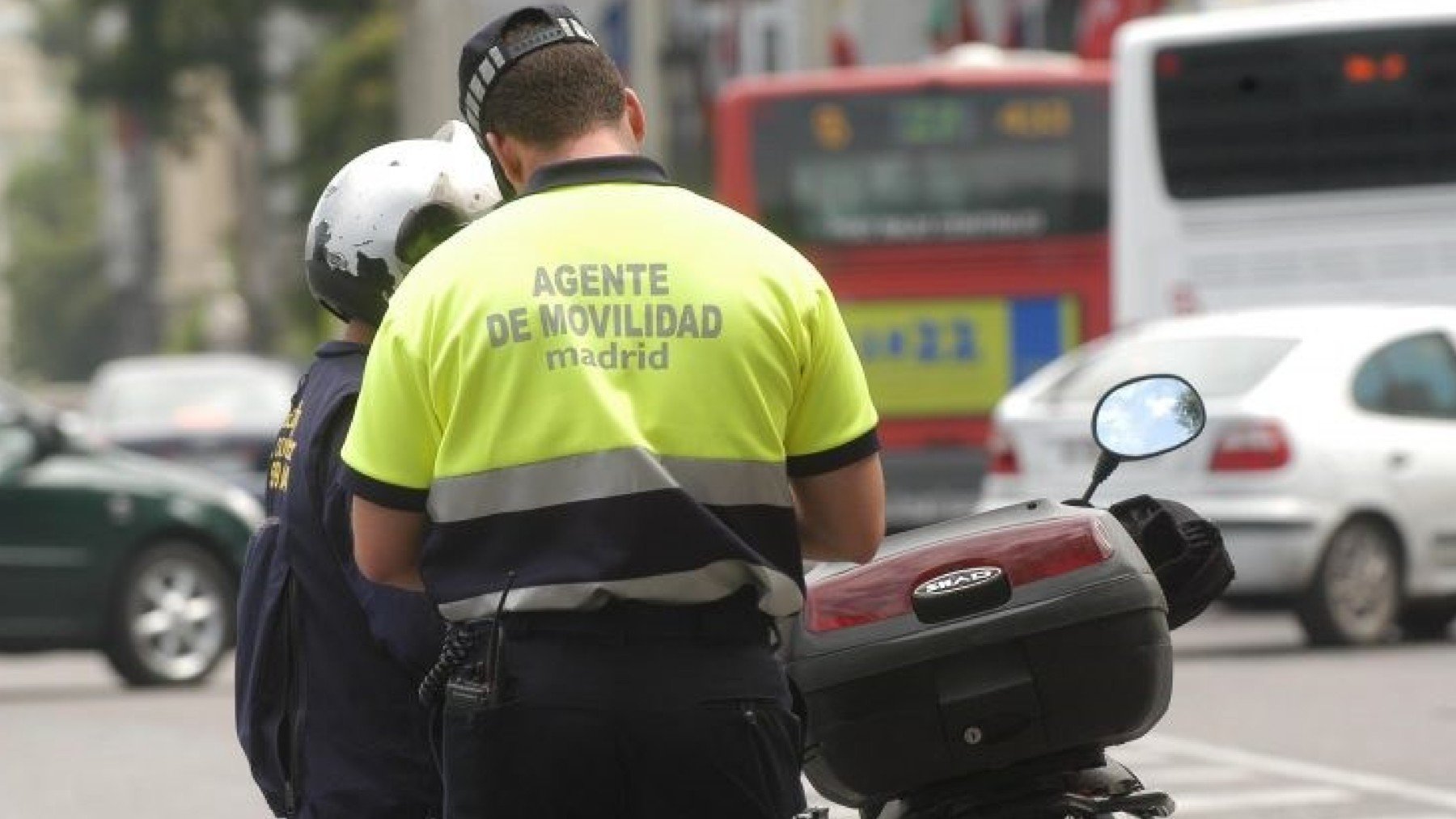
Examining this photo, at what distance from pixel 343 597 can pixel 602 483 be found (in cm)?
80

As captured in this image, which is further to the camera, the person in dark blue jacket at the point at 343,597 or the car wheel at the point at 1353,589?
the car wheel at the point at 1353,589

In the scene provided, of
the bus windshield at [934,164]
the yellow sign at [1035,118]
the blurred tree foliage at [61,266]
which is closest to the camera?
the bus windshield at [934,164]

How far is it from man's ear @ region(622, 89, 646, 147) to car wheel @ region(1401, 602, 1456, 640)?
520 inches

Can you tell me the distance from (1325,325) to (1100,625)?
12459mm

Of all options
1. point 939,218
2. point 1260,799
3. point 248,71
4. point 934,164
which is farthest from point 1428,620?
point 248,71

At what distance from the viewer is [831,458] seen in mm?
3936

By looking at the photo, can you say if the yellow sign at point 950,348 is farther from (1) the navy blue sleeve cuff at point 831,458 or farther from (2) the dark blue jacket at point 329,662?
(1) the navy blue sleeve cuff at point 831,458

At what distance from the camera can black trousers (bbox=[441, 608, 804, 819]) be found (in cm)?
378

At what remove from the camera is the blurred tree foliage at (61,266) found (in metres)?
123

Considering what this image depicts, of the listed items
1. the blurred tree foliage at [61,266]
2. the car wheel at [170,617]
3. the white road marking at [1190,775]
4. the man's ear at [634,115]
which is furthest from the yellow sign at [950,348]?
the blurred tree foliage at [61,266]

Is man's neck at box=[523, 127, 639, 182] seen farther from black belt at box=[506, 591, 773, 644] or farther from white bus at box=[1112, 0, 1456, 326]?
white bus at box=[1112, 0, 1456, 326]

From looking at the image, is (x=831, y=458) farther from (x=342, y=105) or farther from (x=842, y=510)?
(x=342, y=105)

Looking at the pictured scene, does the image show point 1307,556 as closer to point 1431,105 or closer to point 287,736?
point 1431,105

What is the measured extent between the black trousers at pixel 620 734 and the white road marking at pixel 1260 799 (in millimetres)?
6704
